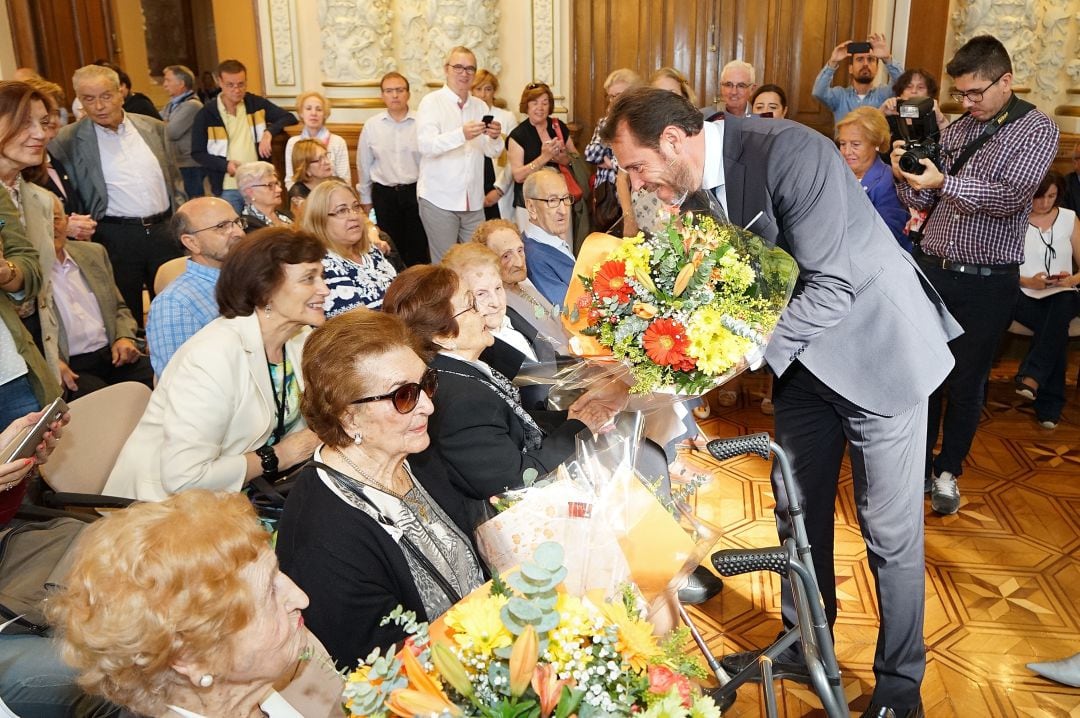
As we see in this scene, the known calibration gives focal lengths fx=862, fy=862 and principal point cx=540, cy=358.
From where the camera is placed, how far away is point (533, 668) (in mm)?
1056

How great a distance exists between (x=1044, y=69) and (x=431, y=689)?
21.6ft

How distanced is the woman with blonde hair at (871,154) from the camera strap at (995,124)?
0.74 metres

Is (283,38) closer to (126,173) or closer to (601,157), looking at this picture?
(126,173)

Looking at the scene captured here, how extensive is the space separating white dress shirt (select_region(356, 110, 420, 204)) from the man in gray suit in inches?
190

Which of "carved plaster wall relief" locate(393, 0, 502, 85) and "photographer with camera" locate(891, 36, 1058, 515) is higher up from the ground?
"carved plaster wall relief" locate(393, 0, 502, 85)

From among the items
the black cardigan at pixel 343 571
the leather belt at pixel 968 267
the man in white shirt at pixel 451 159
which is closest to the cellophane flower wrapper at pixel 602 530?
the black cardigan at pixel 343 571

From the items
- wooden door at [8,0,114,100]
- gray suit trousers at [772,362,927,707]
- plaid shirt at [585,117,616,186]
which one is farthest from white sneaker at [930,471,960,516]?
wooden door at [8,0,114,100]

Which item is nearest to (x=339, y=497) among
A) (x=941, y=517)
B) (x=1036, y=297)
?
(x=941, y=517)

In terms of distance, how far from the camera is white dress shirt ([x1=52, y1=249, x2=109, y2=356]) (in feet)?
12.3

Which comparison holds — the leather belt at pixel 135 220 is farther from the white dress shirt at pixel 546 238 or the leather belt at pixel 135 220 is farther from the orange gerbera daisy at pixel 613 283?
the orange gerbera daisy at pixel 613 283

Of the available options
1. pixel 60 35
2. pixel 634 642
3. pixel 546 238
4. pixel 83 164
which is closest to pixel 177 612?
pixel 634 642

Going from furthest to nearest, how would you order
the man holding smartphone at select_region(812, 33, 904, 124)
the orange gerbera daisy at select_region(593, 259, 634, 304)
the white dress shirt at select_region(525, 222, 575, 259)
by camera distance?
the man holding smartphone at select_region(812, 33, 904, 124) → the white dress shirt at select_region(525, 222, 575, 259) → the orange gerbera daisy at select_region(593, 259, 634, 304)

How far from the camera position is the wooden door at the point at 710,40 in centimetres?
751

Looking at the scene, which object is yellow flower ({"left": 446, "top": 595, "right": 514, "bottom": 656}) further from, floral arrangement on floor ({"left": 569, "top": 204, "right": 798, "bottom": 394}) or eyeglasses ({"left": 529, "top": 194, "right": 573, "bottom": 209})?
eyeglasses ({"left": 529, "top": 194, "right": 573, "bottom": 209})
